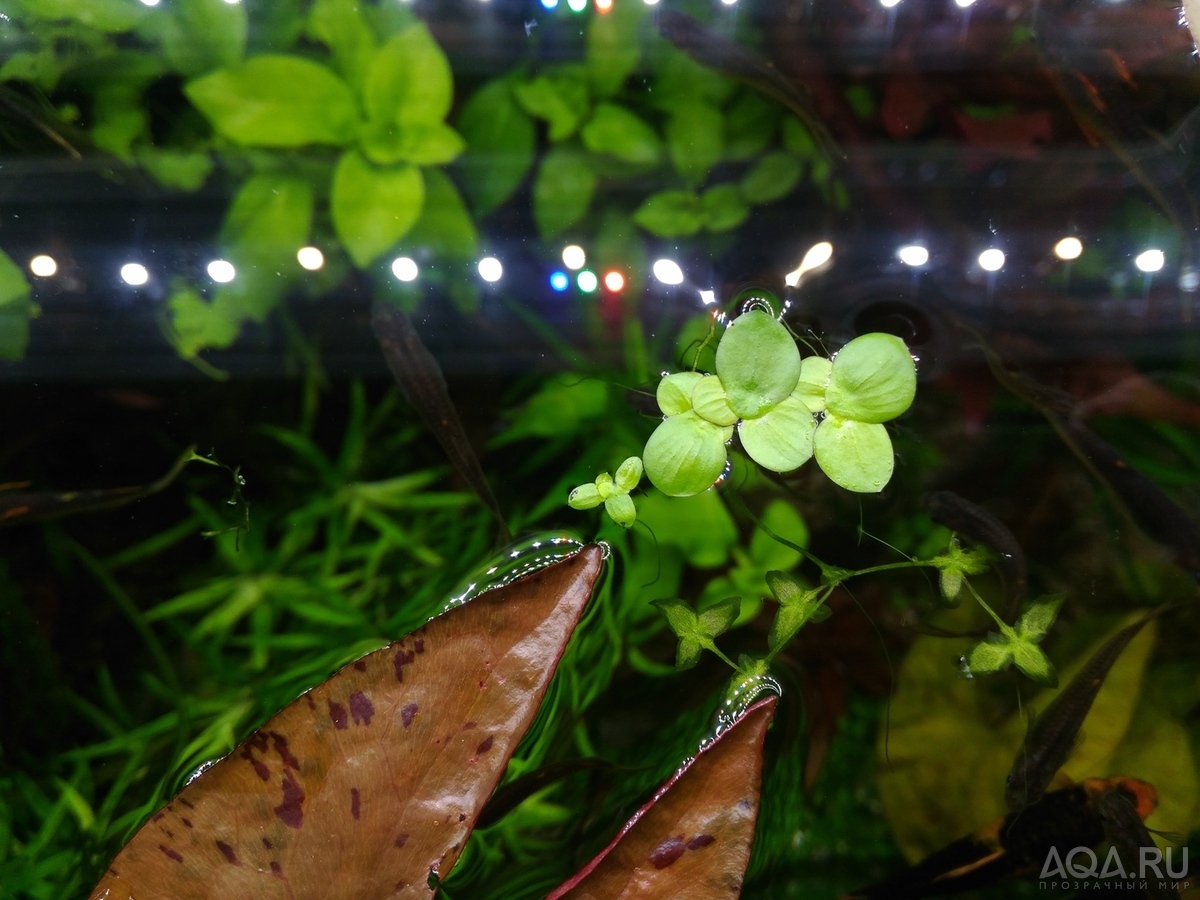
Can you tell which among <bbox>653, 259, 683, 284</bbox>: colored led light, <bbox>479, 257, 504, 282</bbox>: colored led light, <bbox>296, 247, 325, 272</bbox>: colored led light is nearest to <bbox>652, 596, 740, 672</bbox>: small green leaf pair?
<bbox>653, 259, 683, 284</bbox>: colored led light

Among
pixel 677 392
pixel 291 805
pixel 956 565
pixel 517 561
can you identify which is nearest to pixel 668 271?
pixel 677 392

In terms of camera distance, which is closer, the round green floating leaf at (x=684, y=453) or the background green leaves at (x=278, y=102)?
the round green floating leaf at (x=684, y=453)

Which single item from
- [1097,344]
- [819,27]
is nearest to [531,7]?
[819,27]

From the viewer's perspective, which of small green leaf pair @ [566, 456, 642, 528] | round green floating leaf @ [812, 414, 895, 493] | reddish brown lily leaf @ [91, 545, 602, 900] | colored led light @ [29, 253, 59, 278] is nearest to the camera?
reddish brown lily leaf @ [91, 545, 602, 900]

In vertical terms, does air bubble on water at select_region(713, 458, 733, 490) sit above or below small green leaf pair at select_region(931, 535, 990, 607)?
above

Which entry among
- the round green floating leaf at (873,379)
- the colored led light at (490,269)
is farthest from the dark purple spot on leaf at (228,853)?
the round green floating leaf at (873,379)

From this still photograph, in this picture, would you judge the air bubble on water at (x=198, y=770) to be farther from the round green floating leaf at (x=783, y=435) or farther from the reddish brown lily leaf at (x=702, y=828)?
the round green floating leaf at (x=783, y=435)

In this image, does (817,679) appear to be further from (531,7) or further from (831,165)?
(531,7)

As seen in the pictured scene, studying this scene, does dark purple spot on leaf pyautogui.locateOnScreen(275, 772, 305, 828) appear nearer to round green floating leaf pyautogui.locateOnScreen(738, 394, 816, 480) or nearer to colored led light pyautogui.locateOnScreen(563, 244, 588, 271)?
round green floating leaf pyautogui.locateOnScreen(738, 394, 816, 480)
